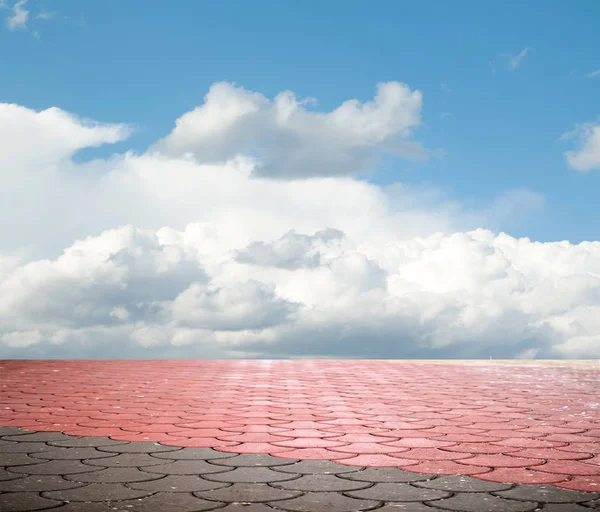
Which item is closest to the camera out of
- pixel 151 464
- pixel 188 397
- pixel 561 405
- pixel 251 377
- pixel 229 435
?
pixel 151 464

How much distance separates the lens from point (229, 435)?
2953 millimetres

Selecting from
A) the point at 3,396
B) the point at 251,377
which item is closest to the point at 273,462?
the point at 3,396

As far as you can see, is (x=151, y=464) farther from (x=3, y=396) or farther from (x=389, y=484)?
(x=3, y=396)

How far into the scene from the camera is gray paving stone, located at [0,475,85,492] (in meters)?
2.04

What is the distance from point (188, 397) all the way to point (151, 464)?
7.08ft

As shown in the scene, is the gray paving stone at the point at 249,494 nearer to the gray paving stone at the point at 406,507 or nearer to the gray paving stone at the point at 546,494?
the gray paving stone at the point at 406,507

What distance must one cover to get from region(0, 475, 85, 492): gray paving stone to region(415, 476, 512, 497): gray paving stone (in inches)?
46.7

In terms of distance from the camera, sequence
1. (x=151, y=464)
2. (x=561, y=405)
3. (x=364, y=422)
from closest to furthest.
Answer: (x=151, y=464)
(x=364, y=422)
(x=561, y=405)

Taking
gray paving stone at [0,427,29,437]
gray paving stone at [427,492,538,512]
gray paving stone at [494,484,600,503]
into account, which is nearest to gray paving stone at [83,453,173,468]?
gray paving stone at [0,427,29,437]

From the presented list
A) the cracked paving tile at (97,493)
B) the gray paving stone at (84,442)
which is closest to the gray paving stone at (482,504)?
the cracked paving tile at (97,493)

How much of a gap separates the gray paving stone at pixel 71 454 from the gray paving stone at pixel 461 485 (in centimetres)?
129

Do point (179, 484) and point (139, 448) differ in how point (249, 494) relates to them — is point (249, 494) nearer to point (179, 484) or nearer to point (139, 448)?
point (179, 484)

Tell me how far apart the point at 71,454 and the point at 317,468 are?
1.05m

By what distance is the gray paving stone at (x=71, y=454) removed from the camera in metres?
2.52
